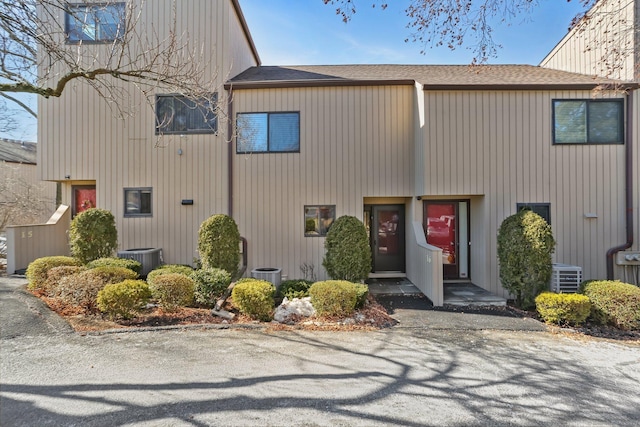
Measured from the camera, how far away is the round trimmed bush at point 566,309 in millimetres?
5492

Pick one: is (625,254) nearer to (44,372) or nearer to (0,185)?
(44,372)

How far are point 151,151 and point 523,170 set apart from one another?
10051 millimetres

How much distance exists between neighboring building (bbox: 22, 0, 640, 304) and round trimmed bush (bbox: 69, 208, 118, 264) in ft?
2.97

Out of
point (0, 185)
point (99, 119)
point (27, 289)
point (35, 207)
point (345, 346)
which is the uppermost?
point (99, 119)

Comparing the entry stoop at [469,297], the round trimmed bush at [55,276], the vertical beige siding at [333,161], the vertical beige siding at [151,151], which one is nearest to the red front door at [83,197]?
the vertical beige siding at [151,151]

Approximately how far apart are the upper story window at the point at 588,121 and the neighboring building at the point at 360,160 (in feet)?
0.11

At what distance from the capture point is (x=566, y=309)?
A: 5.50 meters

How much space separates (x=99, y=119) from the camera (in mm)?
8602

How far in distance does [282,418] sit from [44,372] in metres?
2.92

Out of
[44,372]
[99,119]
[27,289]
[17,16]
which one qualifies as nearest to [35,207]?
[99,119]

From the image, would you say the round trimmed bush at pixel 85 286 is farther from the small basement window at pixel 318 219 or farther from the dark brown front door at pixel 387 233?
the dark brown front door at pixel 387 233

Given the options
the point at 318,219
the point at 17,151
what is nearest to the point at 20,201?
the point at 17,151

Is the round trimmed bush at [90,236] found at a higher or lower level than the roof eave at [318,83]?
lower

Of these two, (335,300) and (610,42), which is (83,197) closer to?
(335,300)
